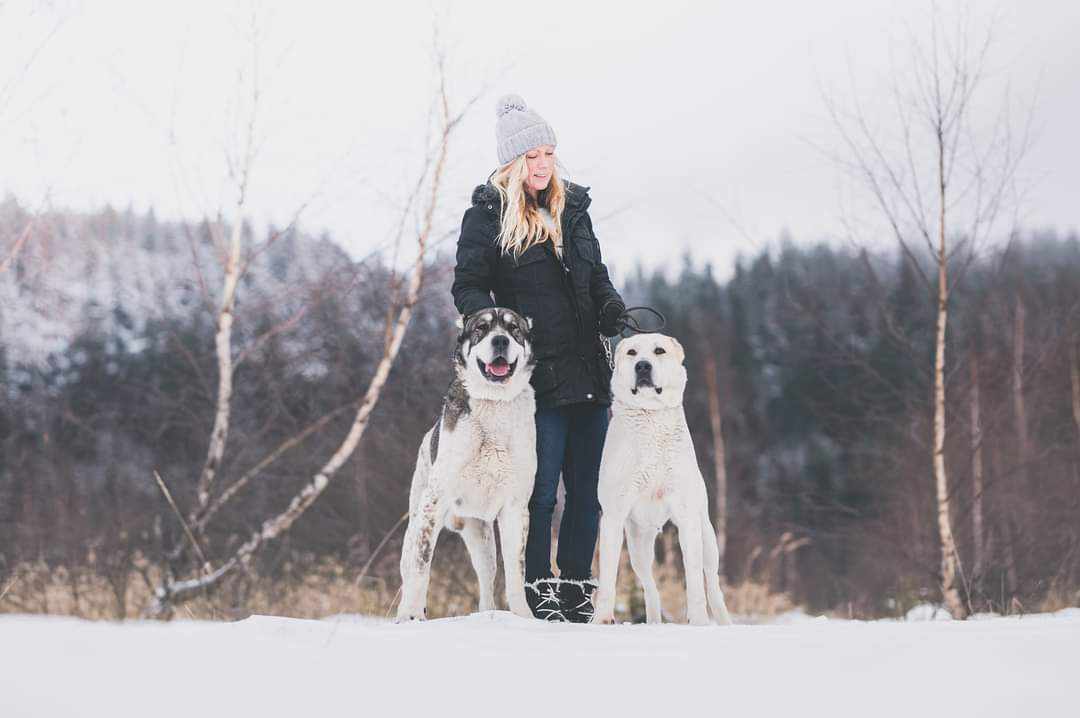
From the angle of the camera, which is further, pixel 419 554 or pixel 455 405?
pixel 455 405

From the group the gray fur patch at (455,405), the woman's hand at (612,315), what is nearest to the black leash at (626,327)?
the woman's hand at (612,315)

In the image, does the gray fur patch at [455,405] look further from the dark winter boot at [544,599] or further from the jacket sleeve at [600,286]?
the dark winter boot at [544,599]

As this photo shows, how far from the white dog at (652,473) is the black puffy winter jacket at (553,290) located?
0.75 feet

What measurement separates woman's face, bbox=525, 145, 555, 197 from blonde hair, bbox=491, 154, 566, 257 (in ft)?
0.08

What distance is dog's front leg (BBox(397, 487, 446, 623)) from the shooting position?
363 cm

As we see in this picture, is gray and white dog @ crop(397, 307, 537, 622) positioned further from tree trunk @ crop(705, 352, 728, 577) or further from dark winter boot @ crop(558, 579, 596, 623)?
tree trunk @ crop(705, 352, 728, 577)

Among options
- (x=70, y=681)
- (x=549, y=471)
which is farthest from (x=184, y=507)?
(x=70, y=681)

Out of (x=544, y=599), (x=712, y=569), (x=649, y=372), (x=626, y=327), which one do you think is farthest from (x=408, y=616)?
(x=626, y=327)

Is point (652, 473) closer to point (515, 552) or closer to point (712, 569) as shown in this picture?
point (712, 569)

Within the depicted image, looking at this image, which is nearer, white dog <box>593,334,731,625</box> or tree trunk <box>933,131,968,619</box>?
white dog <box>593,334,731,625</box>

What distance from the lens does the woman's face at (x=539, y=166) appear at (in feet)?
13.3

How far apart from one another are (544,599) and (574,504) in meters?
0.47

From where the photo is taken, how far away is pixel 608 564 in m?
3.62

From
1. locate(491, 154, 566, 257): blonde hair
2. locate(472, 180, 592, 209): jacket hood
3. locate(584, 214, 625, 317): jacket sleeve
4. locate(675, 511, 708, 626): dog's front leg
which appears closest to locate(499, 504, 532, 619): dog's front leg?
locate(675, 511, 708, 626): dog's front leg
